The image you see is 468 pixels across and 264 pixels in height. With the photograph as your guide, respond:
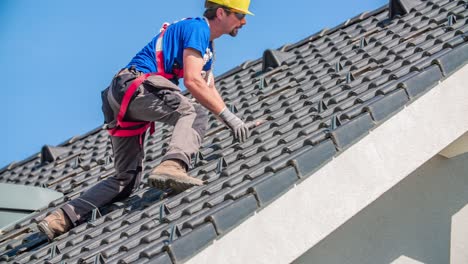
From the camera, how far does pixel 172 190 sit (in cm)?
625

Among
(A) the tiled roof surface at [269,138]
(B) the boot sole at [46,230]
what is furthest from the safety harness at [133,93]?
(B) the boot sole at [46,230]

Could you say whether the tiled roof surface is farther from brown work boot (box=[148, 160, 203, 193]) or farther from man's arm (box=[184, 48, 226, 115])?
man's arm (box=[184, 48, 226, 115])

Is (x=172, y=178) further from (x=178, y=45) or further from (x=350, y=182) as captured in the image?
(x=350, y=182)

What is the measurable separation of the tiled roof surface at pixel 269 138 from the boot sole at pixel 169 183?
0.09 meters

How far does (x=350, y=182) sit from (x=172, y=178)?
134 centimetres

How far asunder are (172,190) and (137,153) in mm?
800

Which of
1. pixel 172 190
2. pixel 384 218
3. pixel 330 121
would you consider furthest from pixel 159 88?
pixel 384 218

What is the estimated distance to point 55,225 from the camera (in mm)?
→ 6566

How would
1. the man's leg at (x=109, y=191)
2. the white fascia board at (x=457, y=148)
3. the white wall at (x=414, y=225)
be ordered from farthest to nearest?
the man's leg at (x=109, y=191)
the white fascia board at (x=457, y=148)
the white wall at (x=414, y=225)

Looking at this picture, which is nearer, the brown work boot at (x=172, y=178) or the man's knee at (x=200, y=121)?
the brown work boot at (x=172, y=178)

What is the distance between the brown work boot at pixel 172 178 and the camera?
19.9 feet

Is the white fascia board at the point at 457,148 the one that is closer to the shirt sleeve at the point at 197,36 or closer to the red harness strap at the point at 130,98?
the shirt sleeve at the point at 197,36

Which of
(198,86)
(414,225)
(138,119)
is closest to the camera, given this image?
(414,225)

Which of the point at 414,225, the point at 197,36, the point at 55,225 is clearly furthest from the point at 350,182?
the point at 55,225
